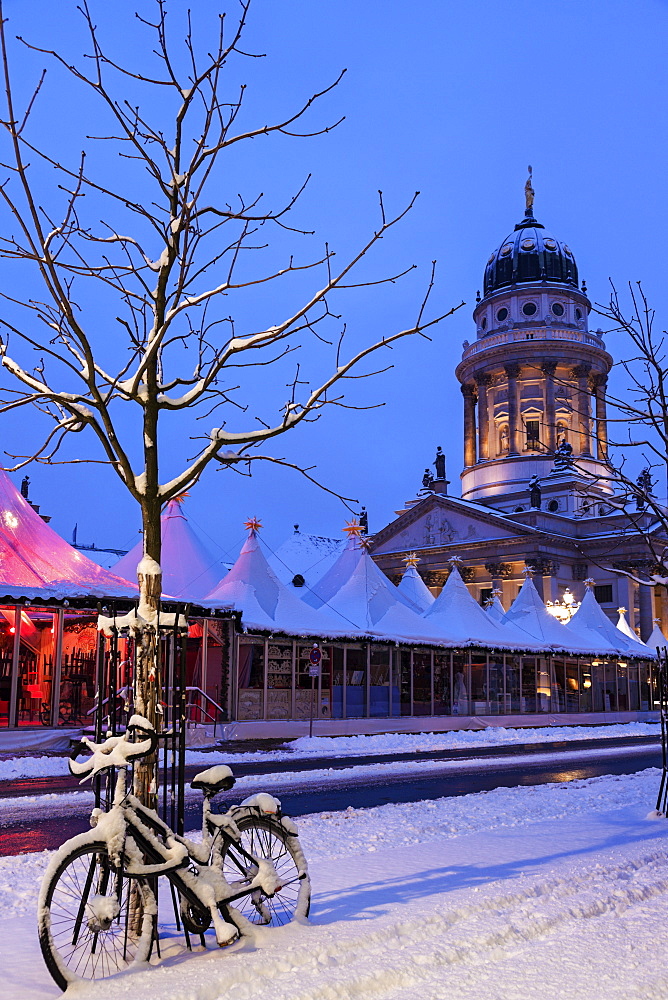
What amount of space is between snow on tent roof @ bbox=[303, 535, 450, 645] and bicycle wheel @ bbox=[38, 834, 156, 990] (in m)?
25.9

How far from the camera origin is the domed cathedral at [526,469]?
236ft

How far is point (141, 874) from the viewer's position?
217 inches

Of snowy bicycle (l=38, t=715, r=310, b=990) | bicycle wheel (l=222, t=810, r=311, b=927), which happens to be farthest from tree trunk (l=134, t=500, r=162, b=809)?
bicycle wheel (l=222, t=810, r=311, b=927)

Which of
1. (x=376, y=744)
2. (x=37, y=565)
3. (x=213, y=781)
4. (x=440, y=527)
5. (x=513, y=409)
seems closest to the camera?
(x=213, y=781)

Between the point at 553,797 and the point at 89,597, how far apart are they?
39.5 feet

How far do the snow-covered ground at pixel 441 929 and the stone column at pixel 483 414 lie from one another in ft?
272

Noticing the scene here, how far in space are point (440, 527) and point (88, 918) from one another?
7428cm

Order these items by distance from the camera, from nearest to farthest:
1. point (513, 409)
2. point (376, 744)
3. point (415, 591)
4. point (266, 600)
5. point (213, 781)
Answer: point (213, 781) < point (376, 744) < point (266, 600) < point (415, 591) < point (513, 409)

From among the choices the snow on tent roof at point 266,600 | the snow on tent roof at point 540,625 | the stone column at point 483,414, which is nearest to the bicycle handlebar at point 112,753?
the snow on tent roof at point 266,600

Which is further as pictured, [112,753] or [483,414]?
[483,414]

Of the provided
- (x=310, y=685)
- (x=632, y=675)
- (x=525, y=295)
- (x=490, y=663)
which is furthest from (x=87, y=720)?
(x=525, y=295)

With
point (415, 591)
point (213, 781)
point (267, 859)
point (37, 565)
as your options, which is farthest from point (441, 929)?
point (415, 591)

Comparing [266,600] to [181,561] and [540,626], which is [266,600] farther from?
[540,626]

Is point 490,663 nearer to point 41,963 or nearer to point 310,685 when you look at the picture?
point 310,685
